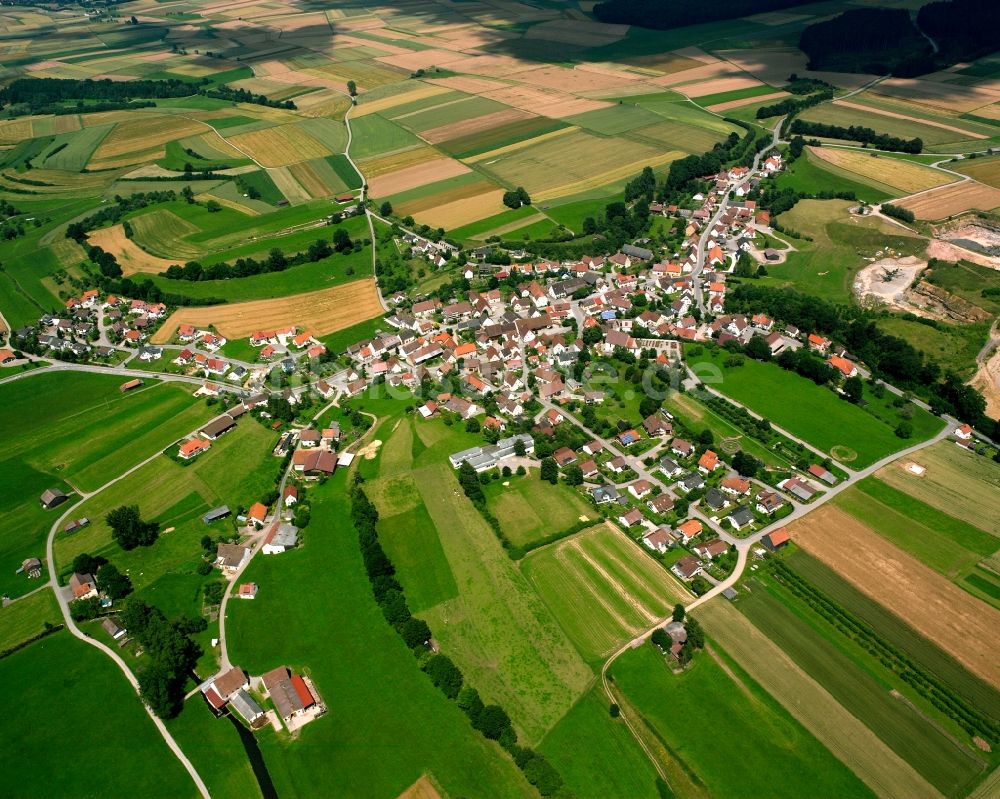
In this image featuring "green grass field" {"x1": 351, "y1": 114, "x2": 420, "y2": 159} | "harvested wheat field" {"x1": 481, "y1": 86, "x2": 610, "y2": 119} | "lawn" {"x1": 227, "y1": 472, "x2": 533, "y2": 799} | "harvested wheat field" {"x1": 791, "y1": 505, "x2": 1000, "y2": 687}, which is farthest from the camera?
"harvested wheat field" {"x1": 481, "y1": 86, "x2": 610, "y2": 119}

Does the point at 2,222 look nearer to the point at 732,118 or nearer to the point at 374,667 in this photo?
the point at 374,667

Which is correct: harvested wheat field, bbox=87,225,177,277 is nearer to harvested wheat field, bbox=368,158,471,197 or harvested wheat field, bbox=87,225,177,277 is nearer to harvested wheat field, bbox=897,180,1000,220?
harvested wheat field, bbox=368,158,471,197

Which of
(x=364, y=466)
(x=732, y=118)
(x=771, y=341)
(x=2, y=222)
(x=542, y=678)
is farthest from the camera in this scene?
(x=732, y=118)

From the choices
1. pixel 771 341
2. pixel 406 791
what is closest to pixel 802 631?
pixel 406 791

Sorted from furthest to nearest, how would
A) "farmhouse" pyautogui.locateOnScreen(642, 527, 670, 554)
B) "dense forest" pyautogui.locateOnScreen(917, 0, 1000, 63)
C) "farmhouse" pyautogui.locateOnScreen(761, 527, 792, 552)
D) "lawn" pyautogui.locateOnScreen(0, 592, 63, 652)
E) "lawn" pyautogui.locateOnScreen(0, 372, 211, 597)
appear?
"dense forest" pyautogui.locateOnScreen(917, 0, 1000, 63)
"lawn" pyautogui.locateOnScreen(0, 372, 211, 597)
"farmhouse" pyautogui.locateOnScreen(642, 527, 670, 554)
"farmhouse" pyautogui.locateOnScreen(761, 527, 792, 552)
"lawn" pyautogui.locateOnScreen(0, 592, 63, 652)

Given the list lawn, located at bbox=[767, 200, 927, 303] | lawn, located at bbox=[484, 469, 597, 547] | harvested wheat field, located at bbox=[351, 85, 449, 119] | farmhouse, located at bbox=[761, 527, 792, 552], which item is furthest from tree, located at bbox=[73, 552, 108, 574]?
harvested wheat field, located at bbox=[351, 85, 449, 119]

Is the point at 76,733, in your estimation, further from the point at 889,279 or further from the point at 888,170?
the point at 888,170

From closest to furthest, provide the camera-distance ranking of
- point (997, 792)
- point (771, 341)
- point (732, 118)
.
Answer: point (997, 792), point (771, 341), point (732, 118)
